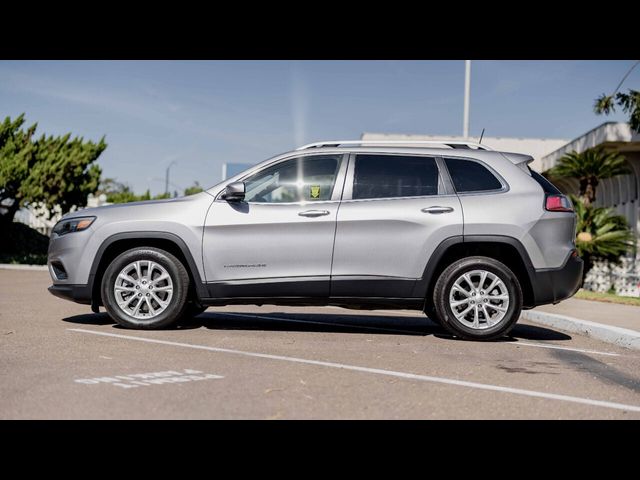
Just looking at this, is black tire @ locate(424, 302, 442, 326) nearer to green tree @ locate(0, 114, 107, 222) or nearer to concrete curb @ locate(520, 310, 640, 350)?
→ concrete curb @ locate(520, 310, 640, 350)

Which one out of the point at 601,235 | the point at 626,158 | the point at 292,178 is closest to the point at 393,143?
the point at 292,178

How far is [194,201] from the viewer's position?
8031 mm

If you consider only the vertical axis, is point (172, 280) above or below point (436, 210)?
below

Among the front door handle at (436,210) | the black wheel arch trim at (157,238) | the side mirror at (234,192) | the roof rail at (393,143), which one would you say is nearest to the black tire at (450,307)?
the front door handle at (436,210)

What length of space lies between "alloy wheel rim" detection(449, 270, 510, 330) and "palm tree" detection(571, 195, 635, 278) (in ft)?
52.3

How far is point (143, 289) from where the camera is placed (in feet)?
26.2

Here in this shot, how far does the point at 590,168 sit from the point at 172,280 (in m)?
20.2

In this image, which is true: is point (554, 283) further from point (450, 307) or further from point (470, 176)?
point (470, 176)

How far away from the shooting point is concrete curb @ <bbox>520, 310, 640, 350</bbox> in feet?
26.7

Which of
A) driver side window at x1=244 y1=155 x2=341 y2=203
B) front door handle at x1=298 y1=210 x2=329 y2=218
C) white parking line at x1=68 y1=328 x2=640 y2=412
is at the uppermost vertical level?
driver side window at x1=244 y1=155 x2=341 y2=203

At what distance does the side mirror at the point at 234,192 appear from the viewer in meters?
7.76

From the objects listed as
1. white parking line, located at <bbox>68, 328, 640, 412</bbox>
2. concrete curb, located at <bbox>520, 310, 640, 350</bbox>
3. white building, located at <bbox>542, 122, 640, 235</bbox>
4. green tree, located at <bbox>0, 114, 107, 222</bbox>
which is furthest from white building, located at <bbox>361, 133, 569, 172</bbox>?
white parking line, located at <bbox>68, 328, 640, 412</bbox>

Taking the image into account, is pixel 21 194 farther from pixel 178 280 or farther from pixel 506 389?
pixel 506 389
